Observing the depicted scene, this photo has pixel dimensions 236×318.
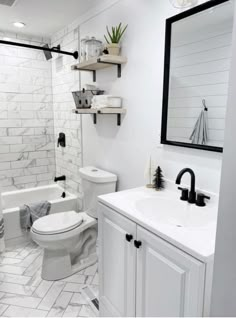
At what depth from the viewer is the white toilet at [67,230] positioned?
2129 millimetres

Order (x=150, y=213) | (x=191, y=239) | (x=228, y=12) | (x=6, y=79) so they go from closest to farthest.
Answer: (x=191, y=239), (x=228, y=12), (x=150, y=213), (x=6, y=79)

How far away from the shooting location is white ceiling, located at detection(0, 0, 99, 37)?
2.31 m

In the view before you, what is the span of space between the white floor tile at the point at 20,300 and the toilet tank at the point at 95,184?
84 cm

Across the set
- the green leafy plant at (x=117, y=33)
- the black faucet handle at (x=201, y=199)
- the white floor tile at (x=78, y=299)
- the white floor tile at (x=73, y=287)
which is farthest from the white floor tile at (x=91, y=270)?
the green leafy plant at (x=117, y=33)

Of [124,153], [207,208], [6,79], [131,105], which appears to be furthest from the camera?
[6,79]

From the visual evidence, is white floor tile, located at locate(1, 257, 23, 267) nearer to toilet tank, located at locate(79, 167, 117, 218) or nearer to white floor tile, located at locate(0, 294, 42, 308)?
white floor tile, located at locate(0, 294, 42, 308)

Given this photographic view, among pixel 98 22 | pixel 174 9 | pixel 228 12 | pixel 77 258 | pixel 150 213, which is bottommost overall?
pixel 77 258

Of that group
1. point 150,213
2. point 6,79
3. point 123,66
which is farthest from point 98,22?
point 150,213

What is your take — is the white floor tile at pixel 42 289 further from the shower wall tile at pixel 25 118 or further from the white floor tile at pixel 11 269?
the shower wall tile at pixel 25 118

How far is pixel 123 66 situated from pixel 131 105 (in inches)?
13.8

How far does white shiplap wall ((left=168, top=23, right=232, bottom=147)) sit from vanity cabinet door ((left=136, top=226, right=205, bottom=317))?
27.0 inches

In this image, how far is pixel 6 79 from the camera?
10.4 feet

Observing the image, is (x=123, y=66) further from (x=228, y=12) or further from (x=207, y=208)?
(x=207, y=208)

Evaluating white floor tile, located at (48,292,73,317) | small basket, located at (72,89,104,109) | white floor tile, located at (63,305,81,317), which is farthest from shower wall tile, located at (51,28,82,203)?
white floor tile, located at (63,305,81,317)
